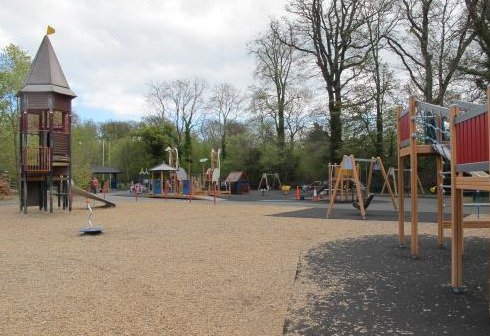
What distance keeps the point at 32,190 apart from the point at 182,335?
16.6 m

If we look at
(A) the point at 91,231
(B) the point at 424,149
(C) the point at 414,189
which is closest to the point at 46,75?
(A) the point at 91,231

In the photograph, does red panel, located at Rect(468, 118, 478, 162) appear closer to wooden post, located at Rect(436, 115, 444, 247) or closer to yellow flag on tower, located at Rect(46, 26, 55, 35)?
wooden post, located at Rect(436, 115, 444, 247)

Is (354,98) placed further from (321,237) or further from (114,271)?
(114,271)

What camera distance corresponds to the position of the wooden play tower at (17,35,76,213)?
17.5 m

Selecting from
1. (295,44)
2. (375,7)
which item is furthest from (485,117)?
(295,44)

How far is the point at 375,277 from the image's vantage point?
6.07 meters

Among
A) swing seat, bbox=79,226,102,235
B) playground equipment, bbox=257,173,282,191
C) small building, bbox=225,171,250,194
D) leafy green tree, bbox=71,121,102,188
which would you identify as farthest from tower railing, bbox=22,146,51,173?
playground equipment, bbox=257,173,282,191

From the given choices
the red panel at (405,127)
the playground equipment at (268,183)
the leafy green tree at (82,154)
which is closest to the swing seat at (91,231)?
the red panel at (405,127)

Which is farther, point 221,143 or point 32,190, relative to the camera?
point 221,143

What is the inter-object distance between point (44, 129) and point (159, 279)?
14467mm

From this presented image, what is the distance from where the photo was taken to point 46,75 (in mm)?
18609

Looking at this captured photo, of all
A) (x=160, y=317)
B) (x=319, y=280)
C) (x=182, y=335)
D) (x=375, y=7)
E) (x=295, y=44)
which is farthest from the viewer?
(x=295, y=44)

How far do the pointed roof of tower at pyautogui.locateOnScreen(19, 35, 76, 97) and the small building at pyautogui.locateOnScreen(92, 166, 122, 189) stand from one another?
101 feet

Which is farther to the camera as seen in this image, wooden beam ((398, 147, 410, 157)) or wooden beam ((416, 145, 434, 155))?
wooden beam ((398, 147, 410, 157))
